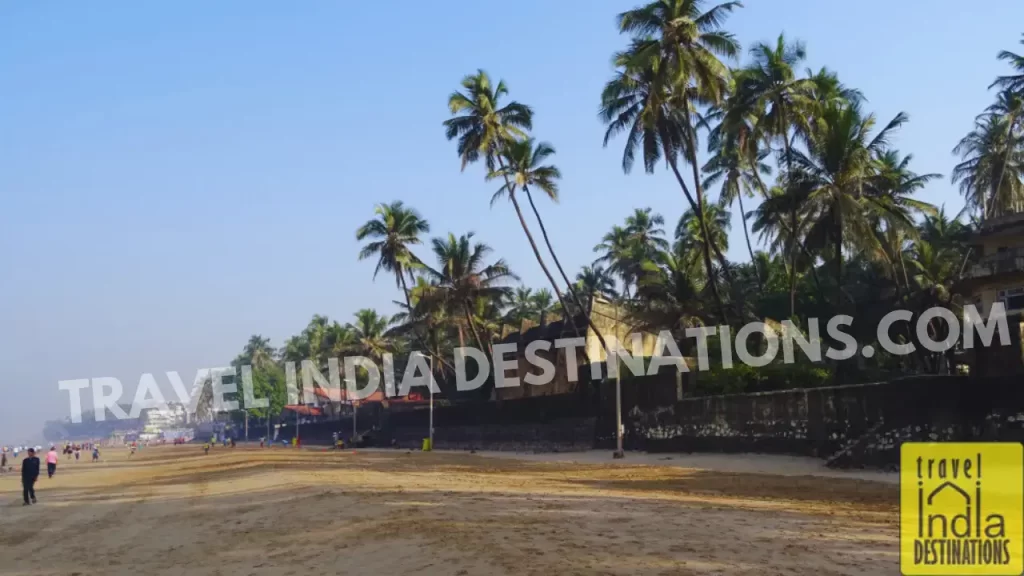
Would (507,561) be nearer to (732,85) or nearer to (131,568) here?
(131,568)

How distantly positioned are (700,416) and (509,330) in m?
35.9

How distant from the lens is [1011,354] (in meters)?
17.0

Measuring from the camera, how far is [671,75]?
99.9ft

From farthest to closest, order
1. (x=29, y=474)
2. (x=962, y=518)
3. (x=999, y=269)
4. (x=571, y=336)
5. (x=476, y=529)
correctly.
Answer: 1. (x=571, y=336)
2. (x=999, y=269)
3. (x=29, y=474)
4. (x=476, y=529)
5. (x=962, y=518)

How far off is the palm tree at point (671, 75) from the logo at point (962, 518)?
20.3 m

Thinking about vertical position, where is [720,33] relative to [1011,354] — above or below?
above

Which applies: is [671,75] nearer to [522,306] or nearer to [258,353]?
[522,306]

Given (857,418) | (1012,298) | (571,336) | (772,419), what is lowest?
(772,419)

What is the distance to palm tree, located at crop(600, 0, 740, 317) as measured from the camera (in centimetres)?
3037

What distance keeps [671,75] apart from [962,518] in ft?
78.9

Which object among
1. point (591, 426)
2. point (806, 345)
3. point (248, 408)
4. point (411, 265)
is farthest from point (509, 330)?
point (248, 408)

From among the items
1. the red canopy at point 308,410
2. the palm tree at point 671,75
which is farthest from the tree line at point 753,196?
the red canopy at point 308,410

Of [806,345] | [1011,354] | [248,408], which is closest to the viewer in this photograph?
[1011,354]

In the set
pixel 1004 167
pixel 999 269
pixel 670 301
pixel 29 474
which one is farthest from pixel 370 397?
pixel 29 474
